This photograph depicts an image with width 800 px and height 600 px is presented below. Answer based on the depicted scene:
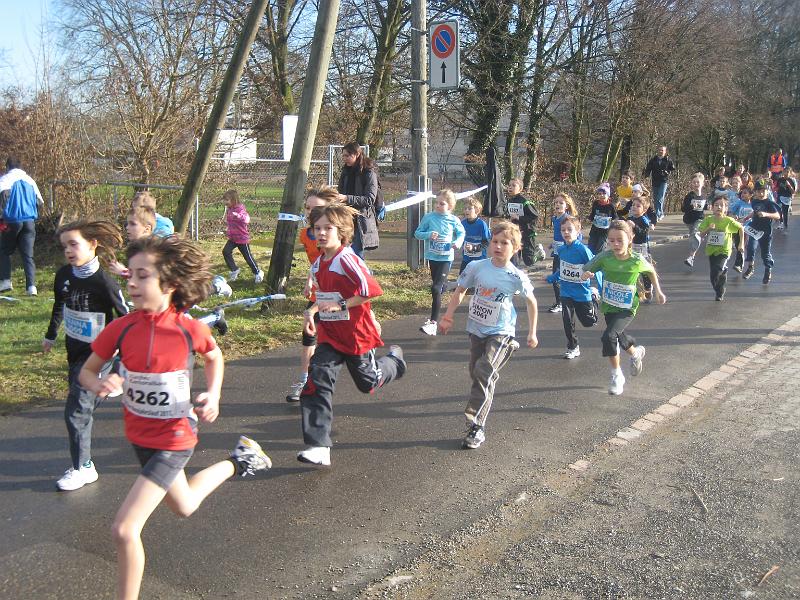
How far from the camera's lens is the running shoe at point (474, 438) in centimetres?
566

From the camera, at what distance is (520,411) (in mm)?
6574

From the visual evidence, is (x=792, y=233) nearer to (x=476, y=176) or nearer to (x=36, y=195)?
(x=476, y=176)

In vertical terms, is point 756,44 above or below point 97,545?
above

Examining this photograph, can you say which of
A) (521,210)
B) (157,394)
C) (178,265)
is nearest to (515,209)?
(521,210)

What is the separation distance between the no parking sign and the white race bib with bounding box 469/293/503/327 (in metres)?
6.94

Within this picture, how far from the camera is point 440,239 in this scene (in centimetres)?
920

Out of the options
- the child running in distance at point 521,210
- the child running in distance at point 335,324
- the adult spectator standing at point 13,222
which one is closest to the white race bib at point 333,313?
the child running in distance at point 335,324

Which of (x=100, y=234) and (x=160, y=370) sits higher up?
(x=100, y=234)

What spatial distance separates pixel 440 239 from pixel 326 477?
4587 mm

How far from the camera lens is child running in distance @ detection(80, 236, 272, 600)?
3.64 m

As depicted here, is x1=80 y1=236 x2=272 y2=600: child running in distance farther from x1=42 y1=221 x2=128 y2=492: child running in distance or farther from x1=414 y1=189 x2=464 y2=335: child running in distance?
x1=414 y1=189 x2=464 y2=335: child running in distance

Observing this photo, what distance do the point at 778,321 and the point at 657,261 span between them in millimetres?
5845

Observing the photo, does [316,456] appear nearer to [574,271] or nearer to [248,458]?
[248,458]

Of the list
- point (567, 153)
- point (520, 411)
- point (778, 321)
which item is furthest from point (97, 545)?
point (567, 153)
